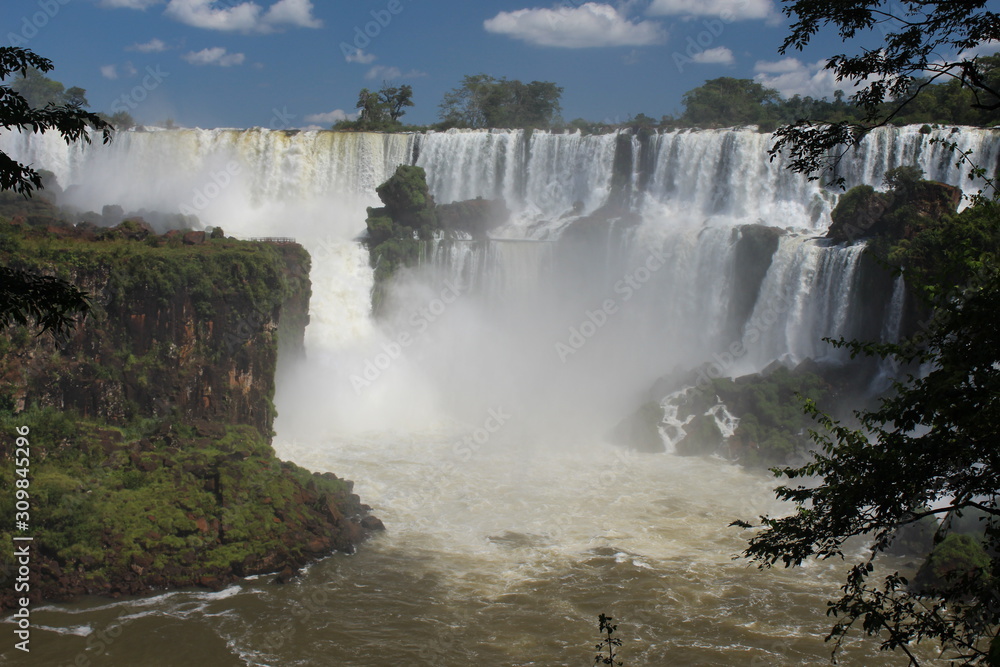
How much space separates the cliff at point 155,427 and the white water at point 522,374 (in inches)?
34.1

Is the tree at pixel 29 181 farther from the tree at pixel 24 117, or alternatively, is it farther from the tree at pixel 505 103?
the tree at pixel 505 103

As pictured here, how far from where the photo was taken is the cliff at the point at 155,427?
14711 millimetres

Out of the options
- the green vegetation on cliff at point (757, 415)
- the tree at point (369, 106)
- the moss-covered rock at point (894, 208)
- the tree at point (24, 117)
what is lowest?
the green vegetation on cliff at point (757, 415)

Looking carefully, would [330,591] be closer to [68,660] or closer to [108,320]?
[68,660]

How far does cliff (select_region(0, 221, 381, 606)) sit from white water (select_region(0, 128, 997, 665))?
2.85ft

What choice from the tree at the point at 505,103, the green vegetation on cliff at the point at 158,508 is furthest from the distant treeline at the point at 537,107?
the green vegetation on cliff at the point at 158,508

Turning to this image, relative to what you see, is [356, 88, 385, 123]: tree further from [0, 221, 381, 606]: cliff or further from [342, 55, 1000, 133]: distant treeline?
[0, 221, 381, 606]: cliff

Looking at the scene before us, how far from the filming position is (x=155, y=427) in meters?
17.7

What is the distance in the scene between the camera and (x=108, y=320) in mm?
17797

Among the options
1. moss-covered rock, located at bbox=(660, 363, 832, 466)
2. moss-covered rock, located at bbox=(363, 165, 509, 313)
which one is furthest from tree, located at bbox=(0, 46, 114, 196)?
moss-covered rock, located at bbox=(363, 165, 509, 313)

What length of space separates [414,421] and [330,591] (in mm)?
11179

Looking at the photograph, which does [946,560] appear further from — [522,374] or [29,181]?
[522,374]

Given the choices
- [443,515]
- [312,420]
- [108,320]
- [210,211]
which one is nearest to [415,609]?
[443,515]

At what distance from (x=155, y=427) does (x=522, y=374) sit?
14.1m
